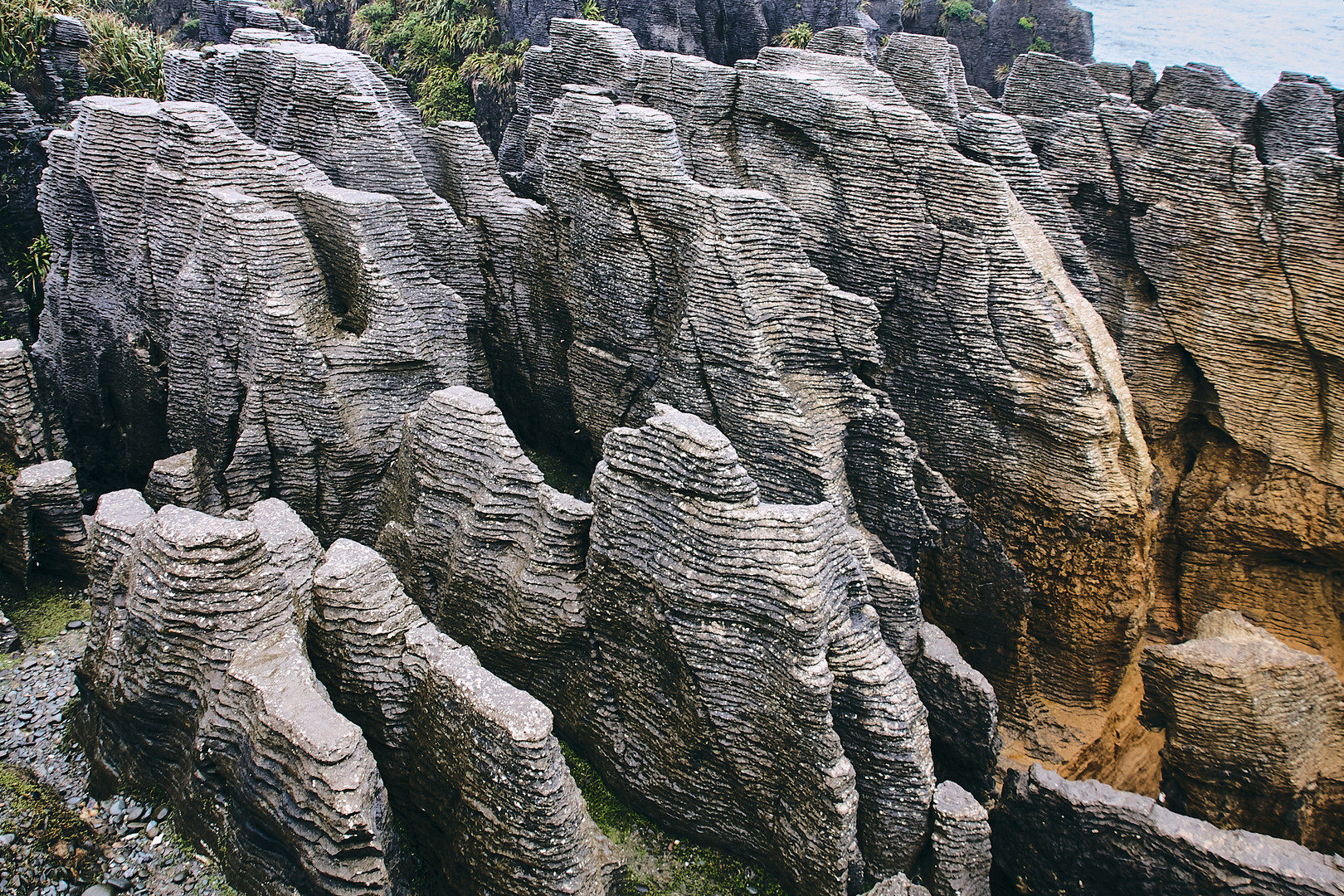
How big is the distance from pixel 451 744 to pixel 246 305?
735cm

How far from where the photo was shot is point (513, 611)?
33.8 feet

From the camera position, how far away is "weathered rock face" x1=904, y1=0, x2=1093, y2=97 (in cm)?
3519

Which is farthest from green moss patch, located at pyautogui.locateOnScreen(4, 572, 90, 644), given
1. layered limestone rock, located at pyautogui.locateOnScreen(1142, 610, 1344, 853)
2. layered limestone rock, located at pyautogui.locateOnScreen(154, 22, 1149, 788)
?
layered limestone rock, located at pyautogui.locateOnScreen(1142, 610, 1344, 853)

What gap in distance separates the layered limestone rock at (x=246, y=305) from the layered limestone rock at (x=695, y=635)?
2666 mm

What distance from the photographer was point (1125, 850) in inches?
364

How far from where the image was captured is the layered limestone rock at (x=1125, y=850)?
28.4 ft

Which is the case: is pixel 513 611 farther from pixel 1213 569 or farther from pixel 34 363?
pixel 1213 569

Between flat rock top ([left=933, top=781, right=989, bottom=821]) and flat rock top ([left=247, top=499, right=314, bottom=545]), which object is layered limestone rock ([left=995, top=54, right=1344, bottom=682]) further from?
flat rock top ([left=247, top=499, right=314, bottom=545])

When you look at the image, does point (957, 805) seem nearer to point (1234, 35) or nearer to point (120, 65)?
point (120, 65)

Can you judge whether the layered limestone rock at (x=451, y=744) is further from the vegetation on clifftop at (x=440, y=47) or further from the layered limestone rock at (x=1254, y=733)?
the vegetation on clifftop at (x=440, y=47)

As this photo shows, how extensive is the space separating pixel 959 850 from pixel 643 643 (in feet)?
12.6

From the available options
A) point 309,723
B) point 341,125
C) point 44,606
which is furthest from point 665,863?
point 341,125

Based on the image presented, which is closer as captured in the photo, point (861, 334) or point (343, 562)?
point (343, 562)

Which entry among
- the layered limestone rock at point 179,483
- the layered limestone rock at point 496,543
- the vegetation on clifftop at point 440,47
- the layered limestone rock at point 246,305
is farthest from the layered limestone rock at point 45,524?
the vegetation on clifftop at point 440,47
